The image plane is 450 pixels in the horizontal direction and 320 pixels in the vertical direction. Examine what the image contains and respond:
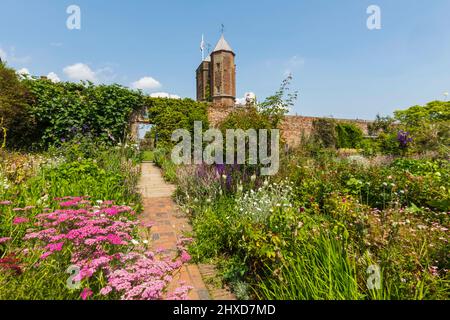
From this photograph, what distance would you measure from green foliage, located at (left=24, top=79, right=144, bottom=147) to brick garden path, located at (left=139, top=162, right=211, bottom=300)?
3.74 meters

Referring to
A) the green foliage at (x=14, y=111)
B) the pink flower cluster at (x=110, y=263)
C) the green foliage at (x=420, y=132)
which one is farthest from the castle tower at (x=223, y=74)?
the pink flower cluster at (x=110, y=263)

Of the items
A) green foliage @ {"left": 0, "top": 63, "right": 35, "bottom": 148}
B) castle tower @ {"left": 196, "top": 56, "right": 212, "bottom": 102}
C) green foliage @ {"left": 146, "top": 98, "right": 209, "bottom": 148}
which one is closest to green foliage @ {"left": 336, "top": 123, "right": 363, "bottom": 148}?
green foliage @ {"left": 146, "top": 98, "right": 209, "bottom": 148}

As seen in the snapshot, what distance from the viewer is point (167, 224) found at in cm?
353

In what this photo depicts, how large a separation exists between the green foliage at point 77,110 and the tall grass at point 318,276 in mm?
7942

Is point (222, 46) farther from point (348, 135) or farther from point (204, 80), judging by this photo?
point (348, 135)

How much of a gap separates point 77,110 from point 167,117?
12.7ft

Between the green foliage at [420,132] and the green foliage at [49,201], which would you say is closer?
the green foliage at [49,201]

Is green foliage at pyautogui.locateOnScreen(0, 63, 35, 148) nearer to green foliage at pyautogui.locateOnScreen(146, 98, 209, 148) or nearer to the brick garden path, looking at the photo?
green foliage at pyautogui.locateOnScreen(146, 98, 209, 148)

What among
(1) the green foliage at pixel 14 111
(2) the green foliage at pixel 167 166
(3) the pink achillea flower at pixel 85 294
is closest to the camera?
(3) the pink achillea flower at pixel 85 294

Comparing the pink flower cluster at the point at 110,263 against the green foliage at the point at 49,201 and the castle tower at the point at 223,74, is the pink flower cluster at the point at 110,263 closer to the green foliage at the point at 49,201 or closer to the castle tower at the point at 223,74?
the green foliage at the point at 49,201

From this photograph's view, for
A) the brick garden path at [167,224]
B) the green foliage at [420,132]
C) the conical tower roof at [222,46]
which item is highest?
the conical tower roof at [222,46]

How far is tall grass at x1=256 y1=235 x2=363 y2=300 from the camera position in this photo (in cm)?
152

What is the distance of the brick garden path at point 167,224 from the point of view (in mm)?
2068

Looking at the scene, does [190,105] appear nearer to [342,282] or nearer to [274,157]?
[274,157]
